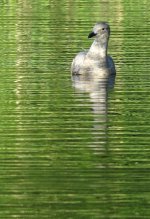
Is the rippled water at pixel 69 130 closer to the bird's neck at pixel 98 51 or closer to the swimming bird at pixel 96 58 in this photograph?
the swimming bird at pixel 96 58

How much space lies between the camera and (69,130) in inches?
790

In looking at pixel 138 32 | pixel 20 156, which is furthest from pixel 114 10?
pixel 20 156

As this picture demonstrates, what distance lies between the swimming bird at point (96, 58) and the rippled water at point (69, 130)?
0.27 m

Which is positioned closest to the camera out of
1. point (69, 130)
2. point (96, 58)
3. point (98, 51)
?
point (69, 130)

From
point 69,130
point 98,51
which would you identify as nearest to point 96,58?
point 98,51

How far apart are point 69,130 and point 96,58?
302 inches

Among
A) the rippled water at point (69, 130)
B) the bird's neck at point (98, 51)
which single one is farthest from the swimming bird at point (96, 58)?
the rippled water at point (69, 130)

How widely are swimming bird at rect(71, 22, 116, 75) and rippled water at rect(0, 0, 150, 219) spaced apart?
0.88 feet

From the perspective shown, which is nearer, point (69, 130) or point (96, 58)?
point (69, 130)

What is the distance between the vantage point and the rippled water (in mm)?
15875

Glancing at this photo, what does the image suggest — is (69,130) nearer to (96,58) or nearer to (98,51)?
(96,58)

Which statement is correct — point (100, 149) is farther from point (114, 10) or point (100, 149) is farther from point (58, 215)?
point (114, 10)

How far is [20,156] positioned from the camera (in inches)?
715

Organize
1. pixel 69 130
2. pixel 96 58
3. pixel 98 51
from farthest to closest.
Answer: pixel 98 51, pixel 96 58, pixel 69 130
